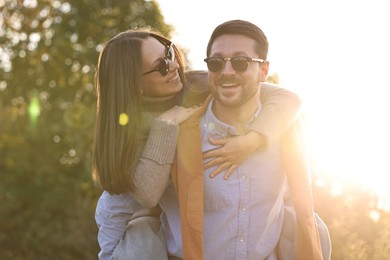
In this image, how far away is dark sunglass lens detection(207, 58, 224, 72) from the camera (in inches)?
148

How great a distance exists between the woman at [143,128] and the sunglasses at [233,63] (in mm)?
350

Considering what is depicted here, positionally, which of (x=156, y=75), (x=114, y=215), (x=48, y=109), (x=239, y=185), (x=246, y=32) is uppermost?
(x=246, y=32)

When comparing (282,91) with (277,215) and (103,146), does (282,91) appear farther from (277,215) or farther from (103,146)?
(103,146)

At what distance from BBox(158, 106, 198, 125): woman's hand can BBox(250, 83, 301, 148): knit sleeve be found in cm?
39

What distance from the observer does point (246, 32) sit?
3.82 metres

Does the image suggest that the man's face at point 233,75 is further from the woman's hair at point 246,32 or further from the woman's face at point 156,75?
the woman's face at point 156,75

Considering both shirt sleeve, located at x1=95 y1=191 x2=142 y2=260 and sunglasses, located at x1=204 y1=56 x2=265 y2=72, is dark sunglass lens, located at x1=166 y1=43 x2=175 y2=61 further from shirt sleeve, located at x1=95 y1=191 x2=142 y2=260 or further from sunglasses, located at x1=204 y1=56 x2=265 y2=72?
shirt sleeve, located at x1=95 y1=191 x2=142 y2=260

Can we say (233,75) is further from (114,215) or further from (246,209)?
(114,215)

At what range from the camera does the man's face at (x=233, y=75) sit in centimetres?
376

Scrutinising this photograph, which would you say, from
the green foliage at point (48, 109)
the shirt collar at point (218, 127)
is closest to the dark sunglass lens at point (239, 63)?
the shirt collar at point (218, 127)

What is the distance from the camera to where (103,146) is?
3.91 metres

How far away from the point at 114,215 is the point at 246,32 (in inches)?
53.4

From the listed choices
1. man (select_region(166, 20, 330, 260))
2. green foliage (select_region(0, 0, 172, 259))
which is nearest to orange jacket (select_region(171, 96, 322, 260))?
man (select_region(166, 20, 330, 260))

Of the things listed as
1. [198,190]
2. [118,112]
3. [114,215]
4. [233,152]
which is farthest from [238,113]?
[114,215]
